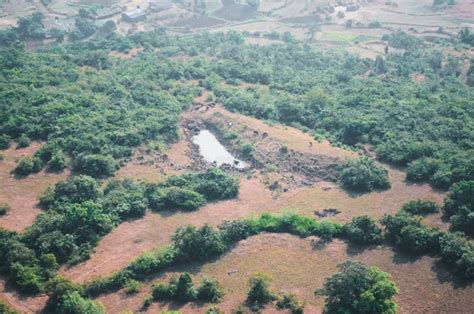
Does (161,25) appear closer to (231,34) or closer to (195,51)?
(231,34)

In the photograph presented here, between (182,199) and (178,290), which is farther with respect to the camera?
(182,199)

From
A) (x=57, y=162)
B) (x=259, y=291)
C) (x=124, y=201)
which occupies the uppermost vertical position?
(x=57, y=162)

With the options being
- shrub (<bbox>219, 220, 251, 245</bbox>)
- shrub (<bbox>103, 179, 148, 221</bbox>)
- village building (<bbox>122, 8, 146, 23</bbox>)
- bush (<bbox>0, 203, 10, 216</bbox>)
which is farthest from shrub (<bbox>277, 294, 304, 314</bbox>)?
village building (<bbox>122, 8, 146, 23</bbox>)

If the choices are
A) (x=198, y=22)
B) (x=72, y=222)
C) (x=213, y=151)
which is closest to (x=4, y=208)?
(x=72, y=222)

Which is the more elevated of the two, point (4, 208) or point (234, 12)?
point (234, 12)

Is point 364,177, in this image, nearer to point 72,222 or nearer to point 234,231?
point 234,231
